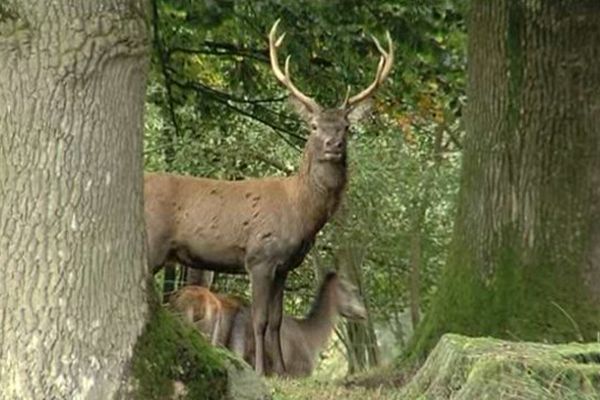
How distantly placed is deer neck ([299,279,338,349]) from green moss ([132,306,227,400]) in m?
4.81

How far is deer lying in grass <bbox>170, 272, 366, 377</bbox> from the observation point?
11.5m

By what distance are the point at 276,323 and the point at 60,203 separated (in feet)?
16.9

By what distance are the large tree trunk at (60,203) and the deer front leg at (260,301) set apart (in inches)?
185

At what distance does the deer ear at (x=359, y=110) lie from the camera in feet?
37.6

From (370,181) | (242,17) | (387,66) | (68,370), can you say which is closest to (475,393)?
(68,370)

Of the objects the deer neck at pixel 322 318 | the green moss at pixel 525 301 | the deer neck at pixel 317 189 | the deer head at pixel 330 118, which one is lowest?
the deer neck at pixel 322 318

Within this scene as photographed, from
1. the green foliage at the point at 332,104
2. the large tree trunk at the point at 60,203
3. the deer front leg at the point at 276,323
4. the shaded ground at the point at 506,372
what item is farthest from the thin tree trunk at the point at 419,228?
the shaded ground at the point at 506,372

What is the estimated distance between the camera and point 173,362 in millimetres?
6934

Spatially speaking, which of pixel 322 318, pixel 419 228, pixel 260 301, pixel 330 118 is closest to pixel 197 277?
pixel 322 318

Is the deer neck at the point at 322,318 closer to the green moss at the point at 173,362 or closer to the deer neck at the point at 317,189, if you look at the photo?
the deer neck at the point at 317,189

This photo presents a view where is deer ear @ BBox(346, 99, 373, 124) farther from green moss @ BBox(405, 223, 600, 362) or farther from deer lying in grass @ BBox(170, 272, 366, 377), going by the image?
green moss @ BBox(405, 223, 600, 362)

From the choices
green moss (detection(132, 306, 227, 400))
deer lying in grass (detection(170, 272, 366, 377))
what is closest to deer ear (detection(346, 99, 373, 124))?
deer lying in grass (detection(170, 272, 366, 377))

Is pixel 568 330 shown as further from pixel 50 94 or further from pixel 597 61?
pixel 50 94

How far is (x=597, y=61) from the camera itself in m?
9.63
